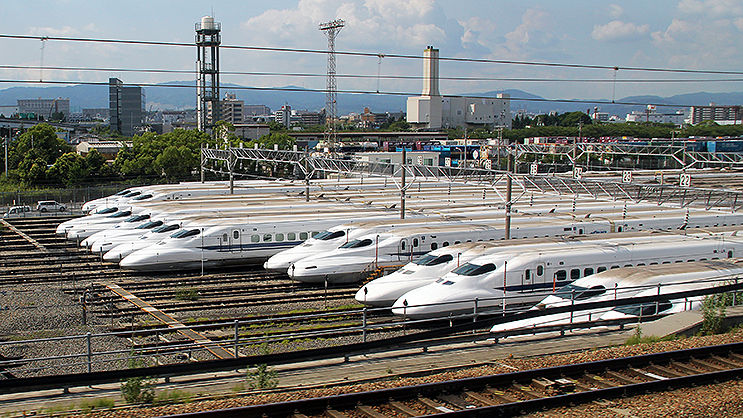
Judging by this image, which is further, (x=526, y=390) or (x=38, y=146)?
(x=38, y=146)

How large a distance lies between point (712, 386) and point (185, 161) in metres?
66.1

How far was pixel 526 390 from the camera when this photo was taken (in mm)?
12328

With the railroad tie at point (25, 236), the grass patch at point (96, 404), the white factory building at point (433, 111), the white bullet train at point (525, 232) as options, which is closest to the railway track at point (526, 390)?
the grass patch at point (96, 404)

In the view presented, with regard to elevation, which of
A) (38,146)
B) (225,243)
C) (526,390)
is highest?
(38,146)

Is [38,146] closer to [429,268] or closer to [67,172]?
[67,172]

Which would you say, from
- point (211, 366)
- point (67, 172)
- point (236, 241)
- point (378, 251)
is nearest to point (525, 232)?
point (378, 251)

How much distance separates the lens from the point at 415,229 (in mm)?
29266

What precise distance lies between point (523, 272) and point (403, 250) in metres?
7.46

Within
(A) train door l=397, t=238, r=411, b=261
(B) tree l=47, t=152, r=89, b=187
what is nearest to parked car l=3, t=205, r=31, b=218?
(B) tree l=47, t=152, r=89, b=187

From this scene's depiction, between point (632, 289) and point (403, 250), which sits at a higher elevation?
point (632, 289)

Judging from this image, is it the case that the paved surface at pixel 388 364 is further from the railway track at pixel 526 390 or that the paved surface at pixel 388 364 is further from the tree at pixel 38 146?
the tree at pixel 38 146

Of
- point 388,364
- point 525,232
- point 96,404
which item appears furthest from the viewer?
point 525,232

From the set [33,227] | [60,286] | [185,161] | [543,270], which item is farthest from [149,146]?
[543,270]

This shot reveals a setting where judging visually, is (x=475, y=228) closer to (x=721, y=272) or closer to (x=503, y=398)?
(x=721, y=272)
